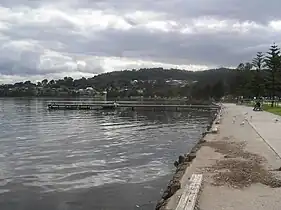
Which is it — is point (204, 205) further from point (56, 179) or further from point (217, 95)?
point (217, 95)

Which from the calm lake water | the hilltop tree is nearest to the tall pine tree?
the hilltop tree

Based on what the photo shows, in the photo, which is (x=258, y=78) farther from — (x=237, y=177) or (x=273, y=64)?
(x=237, y=177)

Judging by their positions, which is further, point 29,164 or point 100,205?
point 29,164

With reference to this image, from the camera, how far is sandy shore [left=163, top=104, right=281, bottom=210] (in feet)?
33.0

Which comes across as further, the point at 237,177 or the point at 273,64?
the point at 273,64

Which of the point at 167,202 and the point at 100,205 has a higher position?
the point at 167,202

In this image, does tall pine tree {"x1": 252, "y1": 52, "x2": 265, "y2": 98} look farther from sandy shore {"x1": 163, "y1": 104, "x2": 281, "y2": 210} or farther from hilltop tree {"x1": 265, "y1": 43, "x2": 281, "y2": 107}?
sandy shore {"x1": 163, "y1": 104, "x2": 281, "y2": 210}

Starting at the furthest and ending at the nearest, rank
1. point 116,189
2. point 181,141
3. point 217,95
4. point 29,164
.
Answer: point 217,95
point 181,141
point 29,164
point 116,189

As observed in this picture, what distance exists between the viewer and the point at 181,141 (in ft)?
110

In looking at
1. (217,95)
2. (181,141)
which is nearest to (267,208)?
(181,141)

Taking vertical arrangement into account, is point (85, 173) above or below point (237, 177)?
below

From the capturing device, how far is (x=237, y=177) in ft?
43.4

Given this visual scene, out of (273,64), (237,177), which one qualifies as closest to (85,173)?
(237,177)

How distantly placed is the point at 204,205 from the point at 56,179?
9.80m
